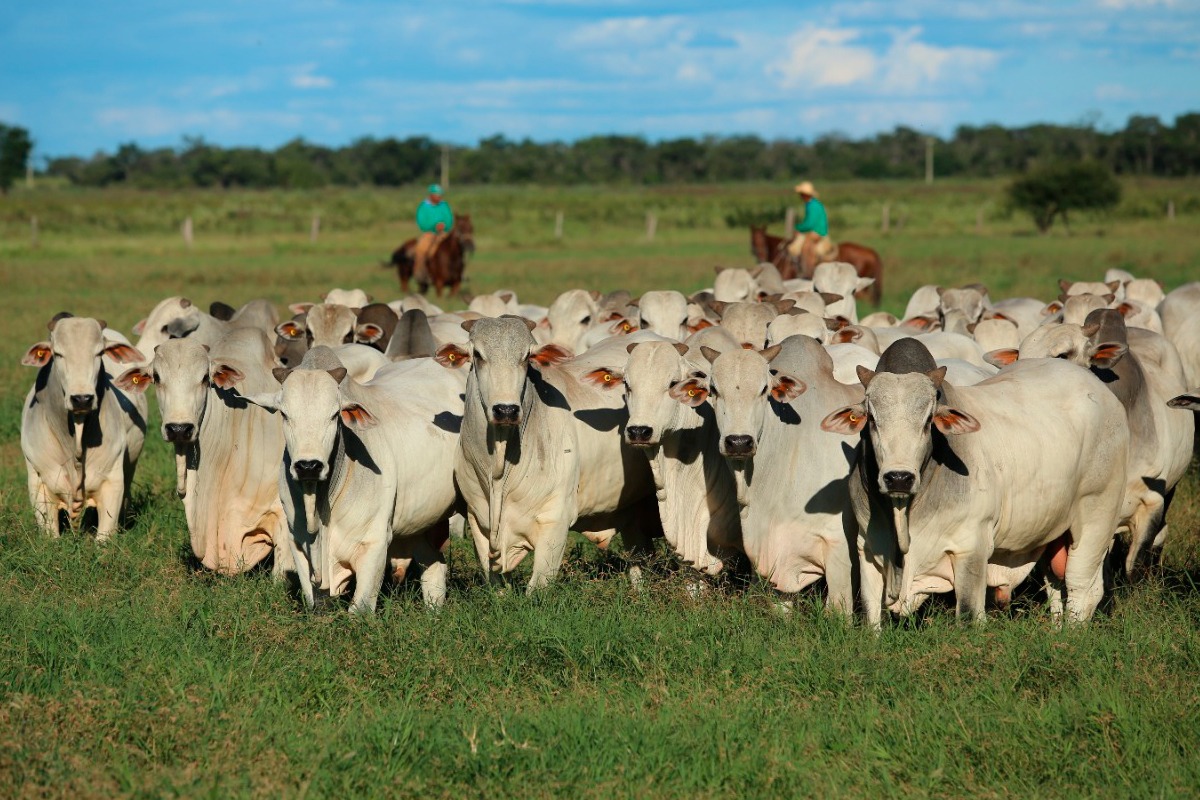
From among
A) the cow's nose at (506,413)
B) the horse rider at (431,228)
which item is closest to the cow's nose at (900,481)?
the cow's nose at (506,413)

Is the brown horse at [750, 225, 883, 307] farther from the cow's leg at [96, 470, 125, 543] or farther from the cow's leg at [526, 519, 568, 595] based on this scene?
the cow's leg at [526, 519, 568, 595]

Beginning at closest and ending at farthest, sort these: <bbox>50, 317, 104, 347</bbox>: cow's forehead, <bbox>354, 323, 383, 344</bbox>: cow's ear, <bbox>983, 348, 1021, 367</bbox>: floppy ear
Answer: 1. <bbox>50, 317, 104, 347</bbox>: cow's forehead
2. <bbox>983, 348, 1021, 367</bbox>: floppy ear
3. <bbox>354, 323, 383, 344</bbox>: cow's ear

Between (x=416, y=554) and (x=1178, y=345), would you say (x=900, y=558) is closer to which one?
(x=416, y=554)

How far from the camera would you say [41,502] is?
8391mm

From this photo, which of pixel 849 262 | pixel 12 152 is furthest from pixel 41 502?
pixel 12 152

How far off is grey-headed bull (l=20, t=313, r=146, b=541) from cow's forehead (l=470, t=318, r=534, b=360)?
266 centimetres

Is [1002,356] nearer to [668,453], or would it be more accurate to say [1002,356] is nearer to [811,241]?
[668,453]

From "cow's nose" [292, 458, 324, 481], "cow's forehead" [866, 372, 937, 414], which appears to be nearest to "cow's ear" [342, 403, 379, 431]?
"cow's nose" [292, 458, 324, 481]

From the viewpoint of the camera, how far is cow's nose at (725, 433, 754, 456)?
6.32m

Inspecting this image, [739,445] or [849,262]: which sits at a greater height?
[849,262]

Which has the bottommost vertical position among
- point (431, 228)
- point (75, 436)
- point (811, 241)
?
point (75, 436)

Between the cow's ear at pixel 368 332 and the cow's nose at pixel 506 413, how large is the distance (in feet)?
12.5

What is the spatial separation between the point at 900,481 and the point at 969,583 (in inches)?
34.1

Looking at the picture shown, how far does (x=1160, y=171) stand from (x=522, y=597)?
94.0 meters
